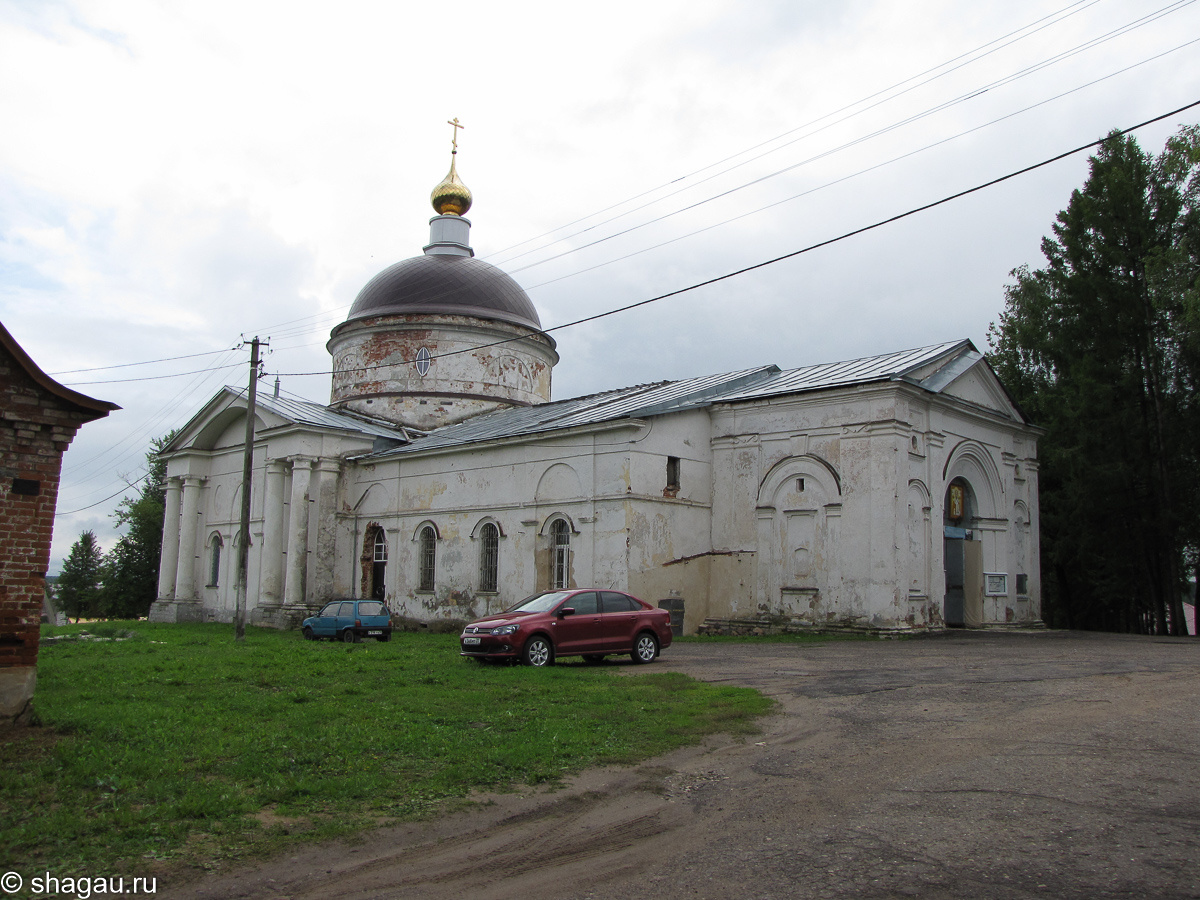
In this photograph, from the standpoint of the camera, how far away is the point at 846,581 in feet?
70.2

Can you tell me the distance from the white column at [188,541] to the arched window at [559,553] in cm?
1754

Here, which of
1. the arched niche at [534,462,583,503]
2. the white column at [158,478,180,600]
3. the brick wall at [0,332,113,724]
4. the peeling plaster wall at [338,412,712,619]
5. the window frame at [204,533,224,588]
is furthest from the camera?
the white column at [158,478,180,600]

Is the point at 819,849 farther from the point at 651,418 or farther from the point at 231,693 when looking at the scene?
the point at 651,418

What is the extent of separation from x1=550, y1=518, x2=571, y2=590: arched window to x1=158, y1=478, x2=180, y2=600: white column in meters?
18.4

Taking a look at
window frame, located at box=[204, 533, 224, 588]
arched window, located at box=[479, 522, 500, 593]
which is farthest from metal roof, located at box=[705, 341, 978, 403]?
window frame, located at box=[204, 533, 224, 588]

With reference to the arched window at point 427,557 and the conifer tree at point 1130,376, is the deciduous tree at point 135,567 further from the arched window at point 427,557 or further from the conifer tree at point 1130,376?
the conifer tree at point 1130,376

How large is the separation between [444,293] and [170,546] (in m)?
14.5

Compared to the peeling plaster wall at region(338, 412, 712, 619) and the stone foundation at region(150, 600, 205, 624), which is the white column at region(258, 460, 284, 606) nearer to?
the peeling plaster wall at region(338, 412, 712, 619)

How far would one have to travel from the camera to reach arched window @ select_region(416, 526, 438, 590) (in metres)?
27.8

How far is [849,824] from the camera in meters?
5.91

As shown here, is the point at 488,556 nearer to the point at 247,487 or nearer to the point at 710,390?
the point at 247,487

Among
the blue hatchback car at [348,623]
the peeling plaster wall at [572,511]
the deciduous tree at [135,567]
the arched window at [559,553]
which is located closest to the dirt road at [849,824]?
the peeling plaster wall at [572,511]

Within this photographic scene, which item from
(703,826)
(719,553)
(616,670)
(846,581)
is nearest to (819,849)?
(703,826)

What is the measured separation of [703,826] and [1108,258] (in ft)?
85.5
